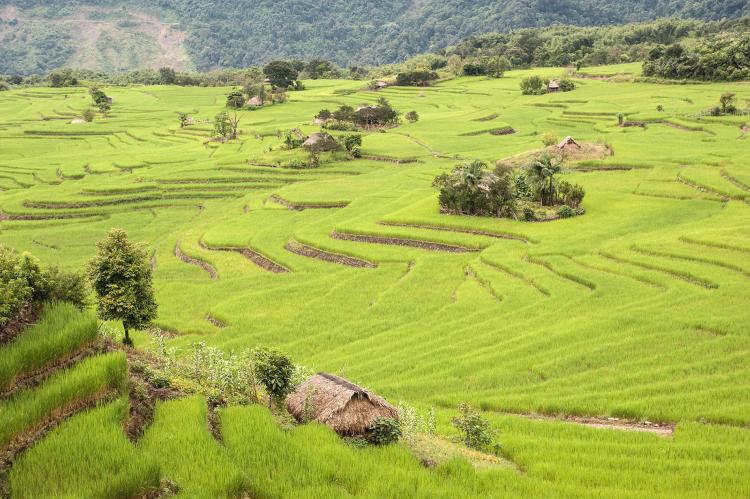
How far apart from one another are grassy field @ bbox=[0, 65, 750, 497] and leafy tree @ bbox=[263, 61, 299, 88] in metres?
40.0

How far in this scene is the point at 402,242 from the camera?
3491 cm

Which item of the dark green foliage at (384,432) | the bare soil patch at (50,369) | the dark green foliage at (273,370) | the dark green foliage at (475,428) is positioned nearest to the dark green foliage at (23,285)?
the bare soil patch at (50,369)

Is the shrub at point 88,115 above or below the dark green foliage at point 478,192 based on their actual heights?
above

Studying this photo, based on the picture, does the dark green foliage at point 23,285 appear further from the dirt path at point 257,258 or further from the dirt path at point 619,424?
the dirt path at point 257,258

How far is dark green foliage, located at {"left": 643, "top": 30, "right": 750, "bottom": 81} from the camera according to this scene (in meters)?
77.2

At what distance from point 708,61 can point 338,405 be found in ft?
280

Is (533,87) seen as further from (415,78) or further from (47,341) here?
(47,341)

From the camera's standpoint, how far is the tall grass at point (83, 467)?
7480mm

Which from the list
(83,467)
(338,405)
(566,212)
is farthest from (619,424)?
(566,212)

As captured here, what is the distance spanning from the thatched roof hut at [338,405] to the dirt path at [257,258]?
2015 centimetres

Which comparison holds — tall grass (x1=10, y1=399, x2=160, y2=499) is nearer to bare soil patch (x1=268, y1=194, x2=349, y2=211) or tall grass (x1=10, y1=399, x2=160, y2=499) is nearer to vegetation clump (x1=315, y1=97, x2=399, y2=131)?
bare soil patch (x1=268, y1=194, x2=349, y2=211)

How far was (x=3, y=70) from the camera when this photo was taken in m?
196

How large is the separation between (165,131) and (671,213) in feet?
219

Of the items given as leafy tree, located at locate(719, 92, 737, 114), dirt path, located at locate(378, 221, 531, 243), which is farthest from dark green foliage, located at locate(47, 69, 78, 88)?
leafy tree, located at locate(719, 92, 737, 114)
